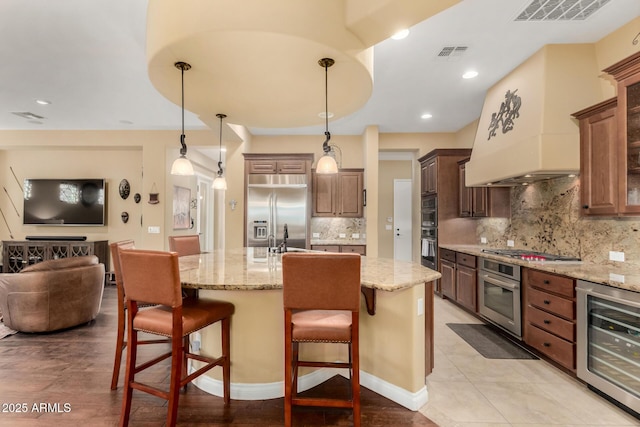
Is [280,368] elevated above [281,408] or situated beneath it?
elevated above

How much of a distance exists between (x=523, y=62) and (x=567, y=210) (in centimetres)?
172

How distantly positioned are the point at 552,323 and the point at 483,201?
213cm

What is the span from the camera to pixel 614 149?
98.6 inches

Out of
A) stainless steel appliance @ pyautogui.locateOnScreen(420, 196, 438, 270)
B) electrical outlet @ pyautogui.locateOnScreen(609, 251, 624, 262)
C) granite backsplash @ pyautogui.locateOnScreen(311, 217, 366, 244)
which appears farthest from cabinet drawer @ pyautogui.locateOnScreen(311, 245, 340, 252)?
electrical outlet @ pyautogui.locateOnScreen(609, 251, 624, 262)

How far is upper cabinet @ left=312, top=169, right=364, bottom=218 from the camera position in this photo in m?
5.57

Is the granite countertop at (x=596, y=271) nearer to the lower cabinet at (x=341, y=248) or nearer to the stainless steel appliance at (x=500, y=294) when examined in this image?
the stainless steel appliance at (x=500, y=294)

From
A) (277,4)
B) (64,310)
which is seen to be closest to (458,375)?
(277,4)

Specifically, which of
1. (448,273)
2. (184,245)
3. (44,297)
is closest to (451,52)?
(448,273)

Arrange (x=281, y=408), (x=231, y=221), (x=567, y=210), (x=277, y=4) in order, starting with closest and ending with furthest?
(x=277, y=4)
(x=281, y=408)
(x=567, y=210)
(x=231, y=221)

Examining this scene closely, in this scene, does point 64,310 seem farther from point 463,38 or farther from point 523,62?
point 523,62

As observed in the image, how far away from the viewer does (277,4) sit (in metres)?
1.71

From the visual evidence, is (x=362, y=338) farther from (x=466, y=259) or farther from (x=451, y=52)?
(x=451, y=52)

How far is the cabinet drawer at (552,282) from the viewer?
2.47 meters

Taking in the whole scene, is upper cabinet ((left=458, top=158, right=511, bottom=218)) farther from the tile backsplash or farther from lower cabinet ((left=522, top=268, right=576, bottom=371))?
lower cabinet ((left=522, top=268, right=576, bottom=371))
